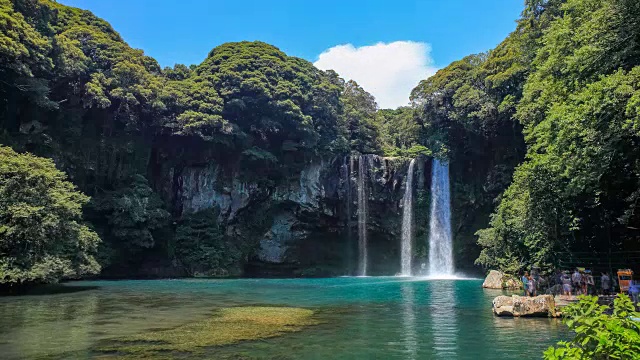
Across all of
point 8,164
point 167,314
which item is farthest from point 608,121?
point 8,164

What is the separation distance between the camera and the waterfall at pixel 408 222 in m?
35.0

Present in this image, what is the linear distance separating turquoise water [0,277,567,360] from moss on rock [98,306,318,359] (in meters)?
0.43

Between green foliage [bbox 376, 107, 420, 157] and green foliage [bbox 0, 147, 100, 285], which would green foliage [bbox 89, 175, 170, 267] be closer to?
green foliage [bbox 0, 147, 100, 285]

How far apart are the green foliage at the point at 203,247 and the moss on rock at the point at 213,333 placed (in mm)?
20139

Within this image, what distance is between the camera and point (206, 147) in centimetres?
3353

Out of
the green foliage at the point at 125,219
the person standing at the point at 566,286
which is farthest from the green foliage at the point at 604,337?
the green foliage at the point at 125,219

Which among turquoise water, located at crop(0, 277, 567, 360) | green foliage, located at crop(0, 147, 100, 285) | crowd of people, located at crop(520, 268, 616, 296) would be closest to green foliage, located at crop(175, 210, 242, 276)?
green foliage, located at crop(0, 147, 100, 285)

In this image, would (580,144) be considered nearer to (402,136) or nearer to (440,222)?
(440,222)

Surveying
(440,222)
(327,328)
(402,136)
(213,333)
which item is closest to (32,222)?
(213,333)

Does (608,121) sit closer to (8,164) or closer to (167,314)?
(167,314)

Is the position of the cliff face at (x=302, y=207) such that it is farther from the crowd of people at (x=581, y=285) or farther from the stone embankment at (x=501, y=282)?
the crowd of people at (x=581, y=285)

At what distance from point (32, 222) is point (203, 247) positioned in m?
15.8

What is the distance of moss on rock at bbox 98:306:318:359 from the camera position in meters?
7.60

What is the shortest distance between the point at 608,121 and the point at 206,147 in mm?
27615
